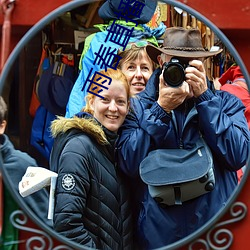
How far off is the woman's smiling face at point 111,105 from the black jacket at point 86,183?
0.03 metres

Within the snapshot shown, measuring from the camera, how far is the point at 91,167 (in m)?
2.95

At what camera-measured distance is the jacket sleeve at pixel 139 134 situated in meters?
2.96

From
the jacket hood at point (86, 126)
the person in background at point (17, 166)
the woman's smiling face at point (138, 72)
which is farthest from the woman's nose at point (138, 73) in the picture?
the person in background at point (17, 166)

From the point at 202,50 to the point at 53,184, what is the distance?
24.6 inches

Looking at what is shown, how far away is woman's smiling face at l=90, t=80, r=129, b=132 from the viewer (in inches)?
116

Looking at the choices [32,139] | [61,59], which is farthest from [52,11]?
[32,139]

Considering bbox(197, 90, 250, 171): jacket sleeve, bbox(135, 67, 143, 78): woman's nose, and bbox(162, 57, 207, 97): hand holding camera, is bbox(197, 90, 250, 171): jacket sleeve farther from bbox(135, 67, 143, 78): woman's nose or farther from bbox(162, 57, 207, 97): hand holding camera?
bbox(135, 67, 143, 78): woman's nose

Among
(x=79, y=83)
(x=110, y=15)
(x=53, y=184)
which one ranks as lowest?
(x=53, y=184)

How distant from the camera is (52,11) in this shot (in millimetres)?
2953

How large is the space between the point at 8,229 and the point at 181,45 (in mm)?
802

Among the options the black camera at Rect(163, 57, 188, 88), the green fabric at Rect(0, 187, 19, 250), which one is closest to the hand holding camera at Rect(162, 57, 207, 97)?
the black camera at Rect(163, 57, 188, 88)

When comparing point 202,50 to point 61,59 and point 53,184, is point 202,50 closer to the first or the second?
point 61,59

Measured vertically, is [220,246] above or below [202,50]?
below

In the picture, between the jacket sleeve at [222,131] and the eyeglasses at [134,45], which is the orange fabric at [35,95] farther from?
the jacket sleeve at [222,131]
